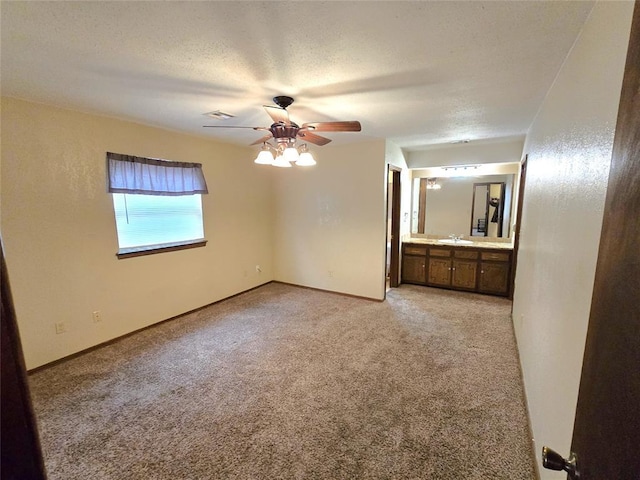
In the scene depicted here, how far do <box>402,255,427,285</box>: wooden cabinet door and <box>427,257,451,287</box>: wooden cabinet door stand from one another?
4.4 inches

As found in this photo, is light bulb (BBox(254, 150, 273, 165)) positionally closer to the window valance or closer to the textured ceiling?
the textured ceiling

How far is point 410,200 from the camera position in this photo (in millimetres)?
5359

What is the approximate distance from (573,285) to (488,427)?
1271mm

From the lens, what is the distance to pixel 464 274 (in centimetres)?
465

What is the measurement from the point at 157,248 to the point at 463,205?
4779 mm

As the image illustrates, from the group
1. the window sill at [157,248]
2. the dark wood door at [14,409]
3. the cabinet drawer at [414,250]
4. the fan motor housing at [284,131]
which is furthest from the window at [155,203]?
the cabinet drawer at [414,250]

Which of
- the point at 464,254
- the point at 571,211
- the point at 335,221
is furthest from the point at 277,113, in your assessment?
the point at 464,254

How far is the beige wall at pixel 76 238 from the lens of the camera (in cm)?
245

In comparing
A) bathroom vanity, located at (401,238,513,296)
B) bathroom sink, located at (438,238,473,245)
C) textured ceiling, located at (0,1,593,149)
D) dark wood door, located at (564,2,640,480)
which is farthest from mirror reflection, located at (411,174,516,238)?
dark wood door, located at (564,2,640,480)

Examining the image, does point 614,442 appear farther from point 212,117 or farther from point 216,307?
point 216,307

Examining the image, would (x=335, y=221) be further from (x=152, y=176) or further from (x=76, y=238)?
(x=76, y=238)

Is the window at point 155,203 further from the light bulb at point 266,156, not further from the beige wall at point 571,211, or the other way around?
the beige wall at point 571,211

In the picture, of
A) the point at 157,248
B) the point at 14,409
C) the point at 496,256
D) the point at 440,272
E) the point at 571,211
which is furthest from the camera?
the point at 440,272

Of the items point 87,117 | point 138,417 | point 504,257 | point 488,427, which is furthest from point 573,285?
point 87,117
